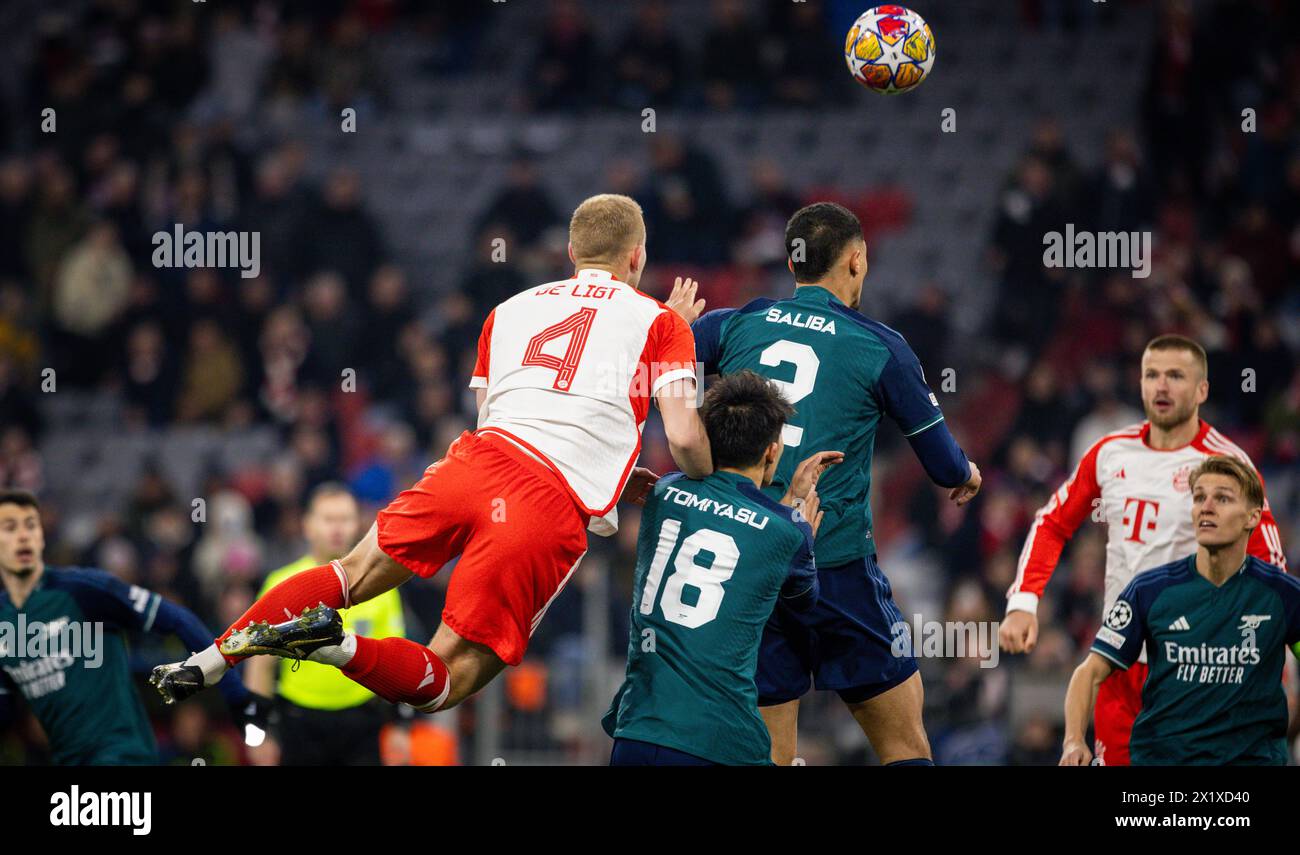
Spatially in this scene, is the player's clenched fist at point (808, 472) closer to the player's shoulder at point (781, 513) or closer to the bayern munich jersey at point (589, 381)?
the player's shoulder at point (781, 513)

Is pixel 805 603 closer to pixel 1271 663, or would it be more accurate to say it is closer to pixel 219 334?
pixel 1271 663

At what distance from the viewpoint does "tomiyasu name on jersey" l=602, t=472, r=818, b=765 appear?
16.7 ft

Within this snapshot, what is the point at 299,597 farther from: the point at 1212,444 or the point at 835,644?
the point at 1212,444

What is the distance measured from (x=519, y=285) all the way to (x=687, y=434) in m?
8.84

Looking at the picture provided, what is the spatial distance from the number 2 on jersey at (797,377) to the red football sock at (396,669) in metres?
1.60

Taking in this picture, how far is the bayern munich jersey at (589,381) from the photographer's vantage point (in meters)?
5.66

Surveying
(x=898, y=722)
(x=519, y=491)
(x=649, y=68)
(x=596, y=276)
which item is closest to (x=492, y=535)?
(x=519, y=491)

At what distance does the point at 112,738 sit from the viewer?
7164 millimetres

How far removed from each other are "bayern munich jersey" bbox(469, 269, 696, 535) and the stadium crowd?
17.8 ft

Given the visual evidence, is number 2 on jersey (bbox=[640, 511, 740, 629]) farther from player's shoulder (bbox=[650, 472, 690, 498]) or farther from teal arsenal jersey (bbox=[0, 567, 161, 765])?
teal arsenal jersey (bbox=[0, 567, 161, 765])

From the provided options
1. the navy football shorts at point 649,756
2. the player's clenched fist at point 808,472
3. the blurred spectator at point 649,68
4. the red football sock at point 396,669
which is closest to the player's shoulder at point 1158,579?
the player's clenched fist at point 808,472

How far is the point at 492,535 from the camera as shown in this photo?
5.52 meters

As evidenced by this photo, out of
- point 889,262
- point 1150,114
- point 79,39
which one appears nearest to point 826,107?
point 889,262

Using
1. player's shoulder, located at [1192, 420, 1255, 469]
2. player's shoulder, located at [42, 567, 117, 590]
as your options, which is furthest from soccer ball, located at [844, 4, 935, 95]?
player's shoulder, located at [42, 567, 117, 590]
